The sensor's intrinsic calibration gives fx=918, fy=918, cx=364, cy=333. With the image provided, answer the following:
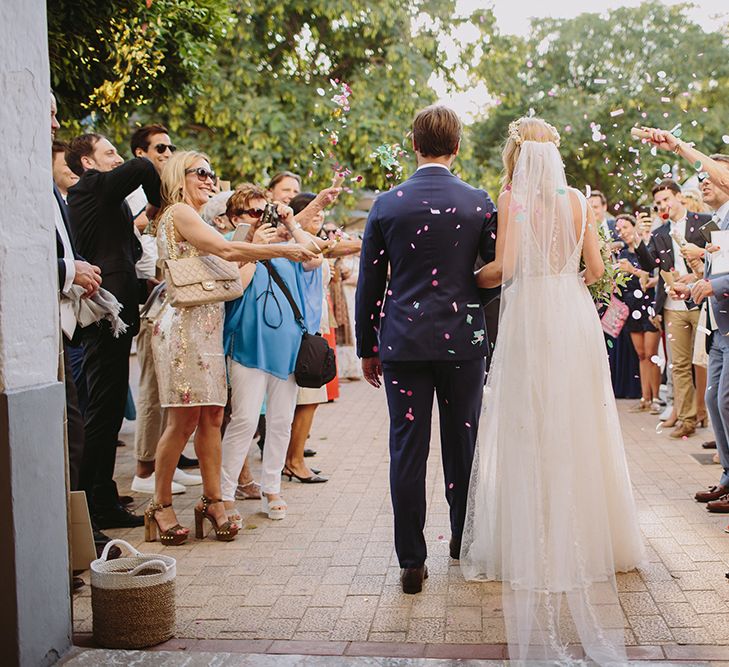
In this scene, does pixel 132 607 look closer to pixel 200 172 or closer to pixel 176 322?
pixel 176 322

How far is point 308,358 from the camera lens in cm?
612

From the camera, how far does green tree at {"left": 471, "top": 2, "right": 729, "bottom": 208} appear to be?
81.6 feet

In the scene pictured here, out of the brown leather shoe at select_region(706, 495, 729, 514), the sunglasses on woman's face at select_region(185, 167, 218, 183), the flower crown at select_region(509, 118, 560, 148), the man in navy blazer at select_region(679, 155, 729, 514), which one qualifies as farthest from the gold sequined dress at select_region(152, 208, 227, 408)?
the brown leather shoe at select_region(706, 495, 729, 514)

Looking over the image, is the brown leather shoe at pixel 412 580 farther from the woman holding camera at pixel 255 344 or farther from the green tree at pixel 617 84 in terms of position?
the green tree at pixel 617 84

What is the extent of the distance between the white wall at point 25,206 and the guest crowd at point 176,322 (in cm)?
73

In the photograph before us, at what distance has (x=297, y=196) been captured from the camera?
6.98 m

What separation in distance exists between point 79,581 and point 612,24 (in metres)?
27.5

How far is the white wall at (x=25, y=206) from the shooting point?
3477mm

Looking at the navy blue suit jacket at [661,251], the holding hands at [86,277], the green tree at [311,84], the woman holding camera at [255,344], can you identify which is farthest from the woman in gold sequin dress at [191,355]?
the green tree at [311,84]

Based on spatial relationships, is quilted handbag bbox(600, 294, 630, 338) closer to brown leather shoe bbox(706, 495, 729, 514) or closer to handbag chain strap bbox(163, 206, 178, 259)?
brown leather shoe bbox(706, 495, 729, 514)

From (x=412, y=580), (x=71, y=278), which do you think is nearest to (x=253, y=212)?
(x=71, y=278)

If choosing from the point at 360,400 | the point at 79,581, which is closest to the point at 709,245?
the point at 79,581

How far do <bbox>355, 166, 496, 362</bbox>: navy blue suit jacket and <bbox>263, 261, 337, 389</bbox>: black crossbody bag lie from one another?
1.60 meters

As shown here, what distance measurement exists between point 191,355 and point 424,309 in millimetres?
1540
